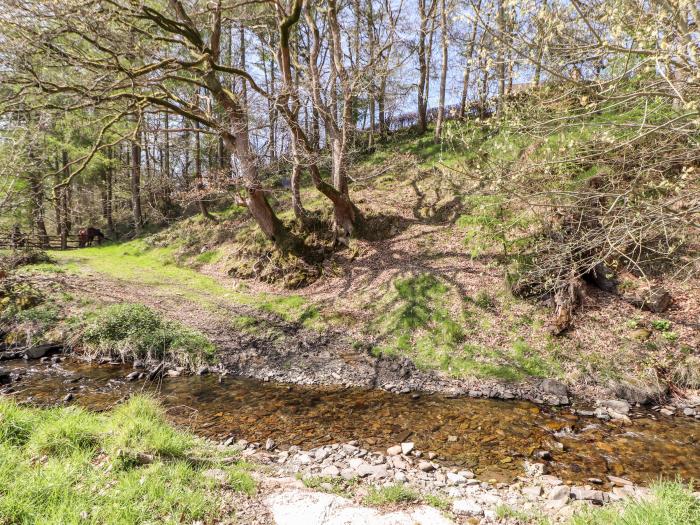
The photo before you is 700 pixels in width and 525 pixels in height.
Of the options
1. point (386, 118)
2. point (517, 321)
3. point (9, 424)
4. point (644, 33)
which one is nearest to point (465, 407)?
point (517, 321)

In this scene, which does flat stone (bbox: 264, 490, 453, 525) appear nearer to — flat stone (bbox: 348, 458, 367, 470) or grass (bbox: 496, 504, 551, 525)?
grass (bbox: 496, 504, 551, 525)

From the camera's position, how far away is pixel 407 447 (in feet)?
18.3

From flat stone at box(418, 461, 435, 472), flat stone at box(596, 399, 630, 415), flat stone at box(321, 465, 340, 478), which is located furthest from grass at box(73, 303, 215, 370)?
flat stone at box(596, 399, 630, 415)

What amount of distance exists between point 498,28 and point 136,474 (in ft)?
23.3

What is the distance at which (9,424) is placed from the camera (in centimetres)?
409

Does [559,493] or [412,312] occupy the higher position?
[412,312]

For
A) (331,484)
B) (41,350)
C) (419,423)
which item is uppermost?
(41,350)

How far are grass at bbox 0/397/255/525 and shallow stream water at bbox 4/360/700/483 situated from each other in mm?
1824

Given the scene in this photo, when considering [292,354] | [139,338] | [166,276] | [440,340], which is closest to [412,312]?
[440,340]

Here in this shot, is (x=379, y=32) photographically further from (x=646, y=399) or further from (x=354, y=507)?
(x=354, y=507)

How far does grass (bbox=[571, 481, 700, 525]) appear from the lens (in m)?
2.99

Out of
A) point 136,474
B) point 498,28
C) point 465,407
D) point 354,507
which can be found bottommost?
point 465,407

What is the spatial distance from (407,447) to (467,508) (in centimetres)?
171

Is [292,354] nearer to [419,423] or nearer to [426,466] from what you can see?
[419,423]
